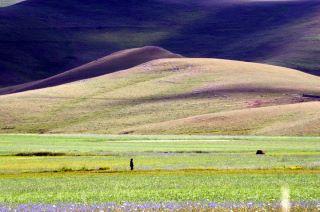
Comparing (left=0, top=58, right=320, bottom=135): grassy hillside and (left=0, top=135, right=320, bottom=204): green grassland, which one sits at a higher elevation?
(left=0, top=135, right=320, bottom=204): green grassland

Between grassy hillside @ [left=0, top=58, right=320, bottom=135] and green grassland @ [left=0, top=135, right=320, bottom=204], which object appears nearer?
green grassland @ [left=0, top=135, right=320, bottom=204]

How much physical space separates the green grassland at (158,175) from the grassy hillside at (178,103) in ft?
155

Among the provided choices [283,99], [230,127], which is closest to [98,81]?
[283,99]

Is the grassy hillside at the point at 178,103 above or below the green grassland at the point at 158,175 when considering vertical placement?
below

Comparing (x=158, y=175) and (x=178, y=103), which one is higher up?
(x=158, y=175)

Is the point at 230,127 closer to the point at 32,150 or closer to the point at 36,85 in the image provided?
the point at 32,150

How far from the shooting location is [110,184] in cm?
4175

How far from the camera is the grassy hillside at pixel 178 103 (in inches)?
4830

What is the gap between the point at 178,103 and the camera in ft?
485

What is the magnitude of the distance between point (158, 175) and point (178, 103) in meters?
99.9

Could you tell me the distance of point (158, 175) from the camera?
48.0 m

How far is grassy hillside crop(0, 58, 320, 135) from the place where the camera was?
12269cm

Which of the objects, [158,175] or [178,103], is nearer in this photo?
[158,175]

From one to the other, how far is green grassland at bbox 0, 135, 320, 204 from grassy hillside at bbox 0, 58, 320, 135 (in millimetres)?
47377
